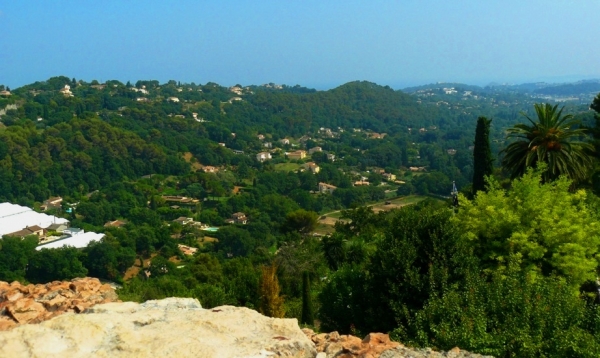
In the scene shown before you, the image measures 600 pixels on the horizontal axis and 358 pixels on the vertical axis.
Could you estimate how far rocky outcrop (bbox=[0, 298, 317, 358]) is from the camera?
15.1 feet

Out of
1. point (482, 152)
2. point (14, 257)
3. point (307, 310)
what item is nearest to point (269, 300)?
point (307, 310)

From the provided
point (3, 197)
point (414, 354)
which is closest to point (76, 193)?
point (3, 197)

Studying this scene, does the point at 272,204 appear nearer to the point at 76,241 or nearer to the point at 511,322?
the point at 76,241

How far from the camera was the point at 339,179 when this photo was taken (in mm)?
64000

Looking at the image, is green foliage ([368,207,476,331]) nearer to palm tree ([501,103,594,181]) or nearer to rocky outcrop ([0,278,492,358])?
rocky outcrop ([0,278,492,358])

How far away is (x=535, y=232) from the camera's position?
861 centimetres

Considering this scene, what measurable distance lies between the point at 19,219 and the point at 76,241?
270 inches

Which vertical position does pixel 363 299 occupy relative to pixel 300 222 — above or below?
above

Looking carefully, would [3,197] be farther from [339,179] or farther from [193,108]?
[193,108]

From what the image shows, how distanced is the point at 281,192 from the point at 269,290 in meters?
48.9

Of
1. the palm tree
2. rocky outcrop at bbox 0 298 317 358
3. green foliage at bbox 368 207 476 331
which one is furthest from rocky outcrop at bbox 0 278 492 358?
the palm tree

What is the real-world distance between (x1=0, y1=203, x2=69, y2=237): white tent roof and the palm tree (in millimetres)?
35386

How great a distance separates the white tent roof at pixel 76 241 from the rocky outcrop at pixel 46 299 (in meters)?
27.2

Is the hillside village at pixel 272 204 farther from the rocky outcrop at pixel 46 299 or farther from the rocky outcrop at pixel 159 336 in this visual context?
the rocky outcrop at pixel 46 299
